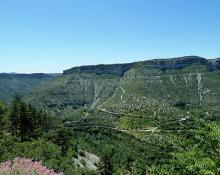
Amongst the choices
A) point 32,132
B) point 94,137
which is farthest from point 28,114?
point 94,137

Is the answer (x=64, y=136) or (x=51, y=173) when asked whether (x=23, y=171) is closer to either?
(x=51, y=173)

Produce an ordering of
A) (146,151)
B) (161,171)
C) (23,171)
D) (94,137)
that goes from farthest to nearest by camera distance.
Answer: (94,137)
(146,151)
(161,171)
(23,171)

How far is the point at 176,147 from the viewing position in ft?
57.2

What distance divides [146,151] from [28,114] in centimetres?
9601

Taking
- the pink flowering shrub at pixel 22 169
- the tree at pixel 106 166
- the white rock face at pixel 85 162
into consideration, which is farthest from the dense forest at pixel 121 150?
the pink flowering shrub at pixel 22 169

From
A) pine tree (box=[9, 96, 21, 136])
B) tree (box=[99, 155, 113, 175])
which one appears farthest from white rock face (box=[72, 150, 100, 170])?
pine tree (box=[9, 96, 21, 136])

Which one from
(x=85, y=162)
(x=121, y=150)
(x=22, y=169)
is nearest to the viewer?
(x=22, y=169)

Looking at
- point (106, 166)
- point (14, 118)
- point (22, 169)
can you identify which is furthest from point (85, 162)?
point (22, 169)

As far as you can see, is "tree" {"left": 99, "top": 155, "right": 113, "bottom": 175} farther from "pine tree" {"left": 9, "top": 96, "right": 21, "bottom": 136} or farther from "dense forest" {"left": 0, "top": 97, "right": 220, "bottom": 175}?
"pine tree" {"left": 9, "top": 96, "right": 21, "bottom": 136}

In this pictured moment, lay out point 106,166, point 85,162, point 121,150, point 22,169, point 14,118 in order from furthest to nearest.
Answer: point 121,150
point 14,118
point 85,162
point 106,166
point 22,169

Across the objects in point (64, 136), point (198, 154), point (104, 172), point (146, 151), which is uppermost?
point (198, 154)

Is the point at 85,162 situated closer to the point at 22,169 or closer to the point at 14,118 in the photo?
the point at 14,118

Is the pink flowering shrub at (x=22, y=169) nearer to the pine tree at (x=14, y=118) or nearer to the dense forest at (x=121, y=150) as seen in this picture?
the dense forest at (x=121, y=150)

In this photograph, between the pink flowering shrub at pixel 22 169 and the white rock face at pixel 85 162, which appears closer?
the pink flowering shrub at pixel 22 169
